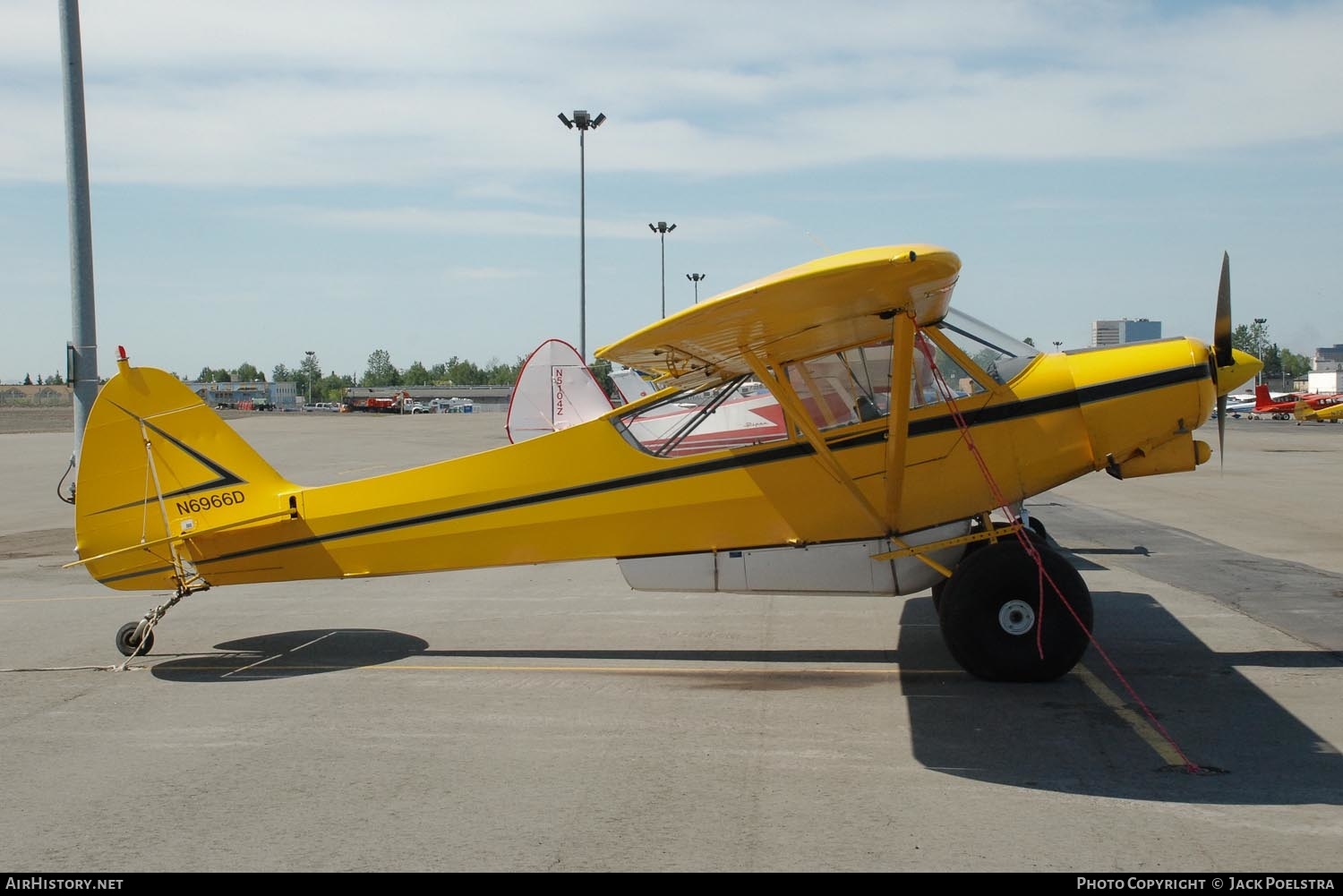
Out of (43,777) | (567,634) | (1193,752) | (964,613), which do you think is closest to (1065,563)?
(964,613)

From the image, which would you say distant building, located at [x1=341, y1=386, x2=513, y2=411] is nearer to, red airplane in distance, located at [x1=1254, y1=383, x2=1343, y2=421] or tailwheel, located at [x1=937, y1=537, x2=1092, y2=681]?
red airplane in distance, located at [x1=1254, y1=383, x2=1343, y2=421]

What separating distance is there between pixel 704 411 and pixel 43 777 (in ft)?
14.6

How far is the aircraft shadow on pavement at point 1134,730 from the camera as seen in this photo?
4.86 metres

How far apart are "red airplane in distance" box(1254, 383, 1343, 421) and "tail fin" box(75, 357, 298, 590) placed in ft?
192

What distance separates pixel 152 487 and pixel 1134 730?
22.0ft

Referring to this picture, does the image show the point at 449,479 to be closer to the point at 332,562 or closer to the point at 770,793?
the point at 332,562

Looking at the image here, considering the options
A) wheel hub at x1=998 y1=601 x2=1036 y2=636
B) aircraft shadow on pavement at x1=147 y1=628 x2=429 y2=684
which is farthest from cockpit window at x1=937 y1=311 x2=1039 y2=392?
aircraft shadow on pavement at x1=147 y1=628 x2=429 y2=684

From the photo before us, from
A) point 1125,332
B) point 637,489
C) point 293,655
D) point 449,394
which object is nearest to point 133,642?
point 293,655

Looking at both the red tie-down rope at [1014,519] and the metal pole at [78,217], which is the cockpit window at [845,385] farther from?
the metal pole at [78,217]

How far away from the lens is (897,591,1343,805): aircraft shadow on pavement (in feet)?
15.9

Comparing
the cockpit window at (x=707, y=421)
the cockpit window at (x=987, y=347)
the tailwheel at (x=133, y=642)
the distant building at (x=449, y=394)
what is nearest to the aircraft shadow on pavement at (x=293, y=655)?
the tailwheel at (x=133, y=642)

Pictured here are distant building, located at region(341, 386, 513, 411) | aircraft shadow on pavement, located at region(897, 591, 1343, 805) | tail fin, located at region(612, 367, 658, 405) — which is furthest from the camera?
distant building, located at region(341, 386, 513, 411)

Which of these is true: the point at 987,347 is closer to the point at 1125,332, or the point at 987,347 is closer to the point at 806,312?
the point at 806,312

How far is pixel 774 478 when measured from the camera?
7258mm
